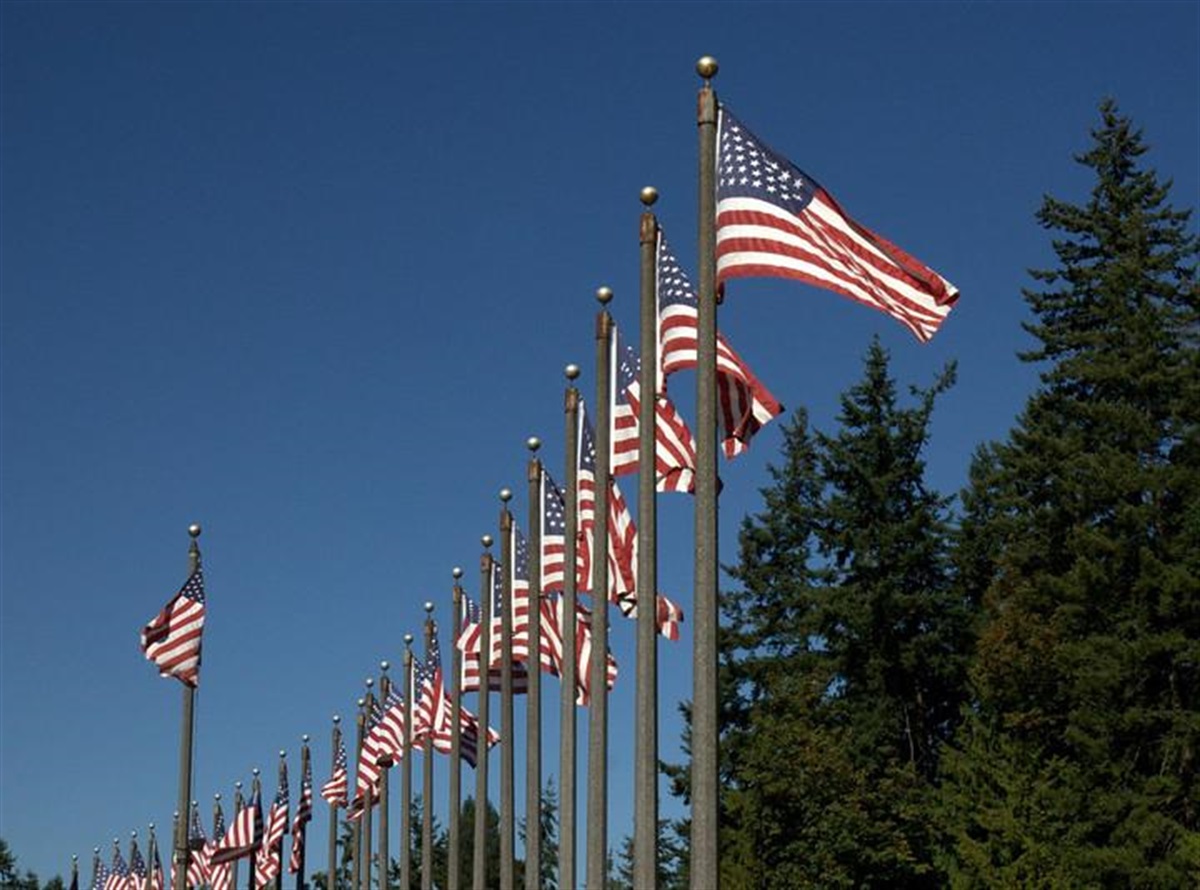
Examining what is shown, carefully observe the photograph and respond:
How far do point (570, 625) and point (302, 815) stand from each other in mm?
42589

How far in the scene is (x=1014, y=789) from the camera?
200 feet

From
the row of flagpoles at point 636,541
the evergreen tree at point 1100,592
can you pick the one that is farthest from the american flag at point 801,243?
the evergreen tree at point 1100,592

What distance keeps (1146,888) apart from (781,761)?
14.6m

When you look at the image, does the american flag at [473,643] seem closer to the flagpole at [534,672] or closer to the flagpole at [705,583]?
the flagpole at [534,672]

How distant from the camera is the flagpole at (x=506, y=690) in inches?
1527

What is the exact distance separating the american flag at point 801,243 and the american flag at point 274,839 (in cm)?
5212

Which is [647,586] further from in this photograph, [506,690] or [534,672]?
[506,690]

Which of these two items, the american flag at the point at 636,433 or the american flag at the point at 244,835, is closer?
the american flag at the point at 636,433

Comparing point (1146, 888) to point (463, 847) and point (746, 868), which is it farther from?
point (463, 847)

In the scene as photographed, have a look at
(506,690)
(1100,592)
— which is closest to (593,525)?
(506,690)

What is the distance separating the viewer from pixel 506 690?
39.1m

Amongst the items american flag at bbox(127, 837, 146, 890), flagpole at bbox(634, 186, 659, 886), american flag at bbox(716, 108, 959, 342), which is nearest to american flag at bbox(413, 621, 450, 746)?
flagpole at bbox(634, 186, 659, 886)

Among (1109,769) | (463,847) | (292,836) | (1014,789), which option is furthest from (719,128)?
(463,847)

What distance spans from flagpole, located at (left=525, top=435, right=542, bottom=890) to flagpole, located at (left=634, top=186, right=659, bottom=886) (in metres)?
8.71
